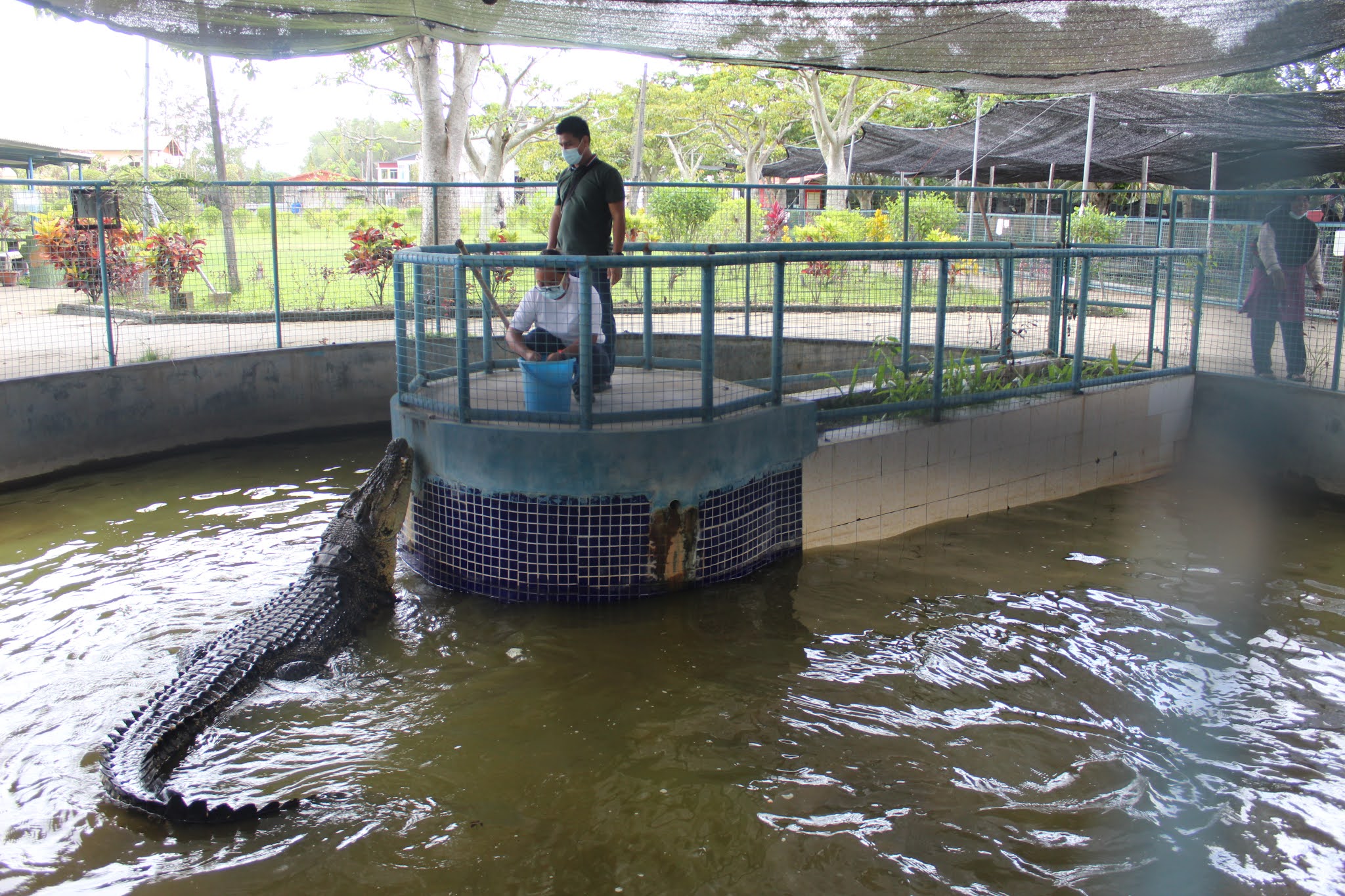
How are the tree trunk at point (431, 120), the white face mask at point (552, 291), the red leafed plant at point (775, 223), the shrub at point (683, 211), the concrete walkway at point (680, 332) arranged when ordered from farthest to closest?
the shrub at point (683, 211) < the red leafed plant at point (775, 223) < the tree trunk at point (431, 120) < the concrete walkway at point (680, 332) < the white face mask at point (552, 291)

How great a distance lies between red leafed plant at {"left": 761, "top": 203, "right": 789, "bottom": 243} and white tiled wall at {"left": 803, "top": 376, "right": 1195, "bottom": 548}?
21.7 feet

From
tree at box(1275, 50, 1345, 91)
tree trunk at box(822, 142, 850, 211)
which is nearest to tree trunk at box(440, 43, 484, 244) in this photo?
tree trunk at box(822, 142, 850, 211)

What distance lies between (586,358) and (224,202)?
6.49 m

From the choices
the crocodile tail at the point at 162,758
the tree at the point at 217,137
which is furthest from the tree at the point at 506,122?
the crocodile tail at the point at 162,758

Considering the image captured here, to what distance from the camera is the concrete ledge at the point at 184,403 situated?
23.0 feet

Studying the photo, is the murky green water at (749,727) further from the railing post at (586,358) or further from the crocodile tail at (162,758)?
the railing post at (586,358)

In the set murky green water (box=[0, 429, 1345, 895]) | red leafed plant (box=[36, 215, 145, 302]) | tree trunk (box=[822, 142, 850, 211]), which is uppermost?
tree trunk (box=[822, 142, 850, 211])

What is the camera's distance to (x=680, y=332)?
9.73 meters

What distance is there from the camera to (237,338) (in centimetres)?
984

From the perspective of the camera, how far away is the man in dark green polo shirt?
5.47 m

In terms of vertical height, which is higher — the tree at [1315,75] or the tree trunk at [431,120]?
the tree at [1315,75]

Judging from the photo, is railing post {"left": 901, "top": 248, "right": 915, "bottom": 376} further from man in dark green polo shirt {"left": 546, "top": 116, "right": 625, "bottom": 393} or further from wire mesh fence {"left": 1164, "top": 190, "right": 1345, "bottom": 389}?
wire mesh fence {"left": 1164, "top": 190, "right": 1345, "bottom": 389}

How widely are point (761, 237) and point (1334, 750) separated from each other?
10.9 metres

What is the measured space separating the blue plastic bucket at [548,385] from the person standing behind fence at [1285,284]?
18.8ft
